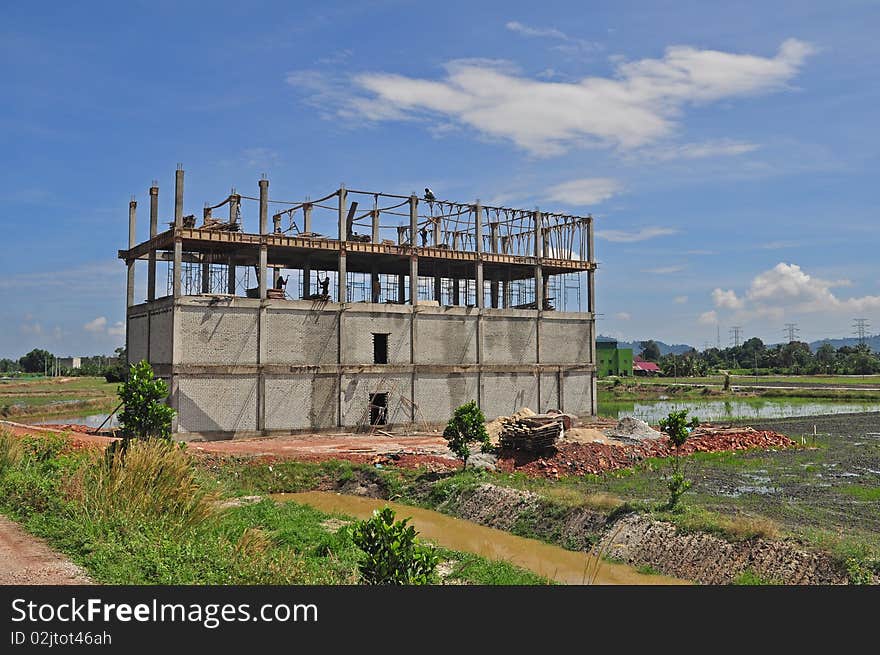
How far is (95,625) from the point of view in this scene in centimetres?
648

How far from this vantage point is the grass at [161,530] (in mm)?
9953

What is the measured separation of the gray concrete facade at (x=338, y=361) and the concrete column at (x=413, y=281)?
0.47 metres

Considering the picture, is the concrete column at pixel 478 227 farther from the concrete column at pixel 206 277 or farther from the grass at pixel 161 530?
the grass at pixel 161 530

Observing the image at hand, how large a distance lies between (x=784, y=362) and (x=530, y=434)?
369ft

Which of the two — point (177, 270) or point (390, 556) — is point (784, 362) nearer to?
point (177, 270)

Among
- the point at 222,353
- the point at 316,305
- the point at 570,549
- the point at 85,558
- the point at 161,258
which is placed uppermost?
the point at 161,258

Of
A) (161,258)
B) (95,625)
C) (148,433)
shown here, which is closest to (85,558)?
(95,625)

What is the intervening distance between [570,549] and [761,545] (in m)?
4.33

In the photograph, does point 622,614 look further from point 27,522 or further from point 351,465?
point 351,465

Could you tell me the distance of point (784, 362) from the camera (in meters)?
124

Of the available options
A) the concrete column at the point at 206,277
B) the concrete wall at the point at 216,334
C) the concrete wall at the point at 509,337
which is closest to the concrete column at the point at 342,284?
the concrete wall at the point at 216,334

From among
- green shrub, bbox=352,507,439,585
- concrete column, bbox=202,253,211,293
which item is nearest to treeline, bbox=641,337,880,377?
concrete column, bbox=202,253,211,293

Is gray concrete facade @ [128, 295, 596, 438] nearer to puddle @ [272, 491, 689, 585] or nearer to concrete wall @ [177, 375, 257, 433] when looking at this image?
concrete wall @ [177, 375, 257, 433]

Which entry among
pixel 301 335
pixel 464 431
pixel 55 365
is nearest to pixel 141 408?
pixel 464 431
